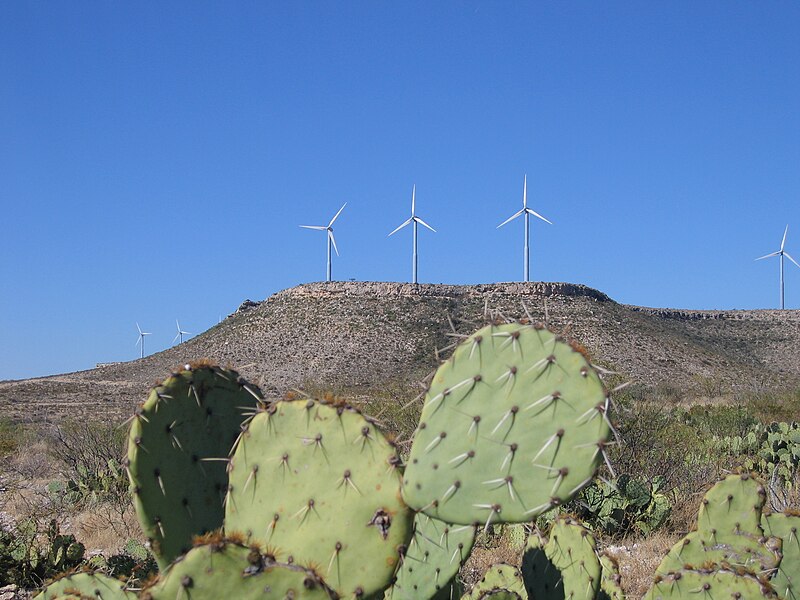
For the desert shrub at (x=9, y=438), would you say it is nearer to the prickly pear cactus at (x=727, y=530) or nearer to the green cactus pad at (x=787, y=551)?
the prickly pear cactus at (x=727, y=530)

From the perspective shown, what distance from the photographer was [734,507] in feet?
12.8

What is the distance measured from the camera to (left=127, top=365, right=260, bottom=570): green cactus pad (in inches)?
111

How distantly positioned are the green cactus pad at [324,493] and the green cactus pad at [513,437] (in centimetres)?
11

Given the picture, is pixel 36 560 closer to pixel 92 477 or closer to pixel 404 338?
pixel 92 477

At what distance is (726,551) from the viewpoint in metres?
3.82

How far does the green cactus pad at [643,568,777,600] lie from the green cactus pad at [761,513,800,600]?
2.72ft

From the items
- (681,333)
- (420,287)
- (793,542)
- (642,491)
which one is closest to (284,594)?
(793,542)

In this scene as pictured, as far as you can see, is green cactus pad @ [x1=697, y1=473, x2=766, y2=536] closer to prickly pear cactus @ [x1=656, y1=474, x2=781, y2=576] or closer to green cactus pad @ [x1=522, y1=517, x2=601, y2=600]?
prickly pear cactus @ [x1=656, y1=474, x2=781, y2=576]

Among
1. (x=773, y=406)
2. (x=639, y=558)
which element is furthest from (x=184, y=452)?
(x=773, y=406)

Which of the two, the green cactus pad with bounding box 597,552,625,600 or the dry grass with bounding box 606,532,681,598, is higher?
the green cactus pad with bounding box 597,552,625,600

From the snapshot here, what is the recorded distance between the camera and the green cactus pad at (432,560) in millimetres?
2961

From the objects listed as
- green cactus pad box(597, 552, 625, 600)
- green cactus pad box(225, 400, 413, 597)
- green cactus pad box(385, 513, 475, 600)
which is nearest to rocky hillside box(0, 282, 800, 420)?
green cactus pad box(597, 552, 625, 600)

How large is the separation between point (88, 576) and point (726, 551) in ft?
9.13

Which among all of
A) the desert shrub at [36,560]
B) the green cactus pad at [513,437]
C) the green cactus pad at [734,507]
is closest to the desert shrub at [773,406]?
the green cactus pad at [734,507]
